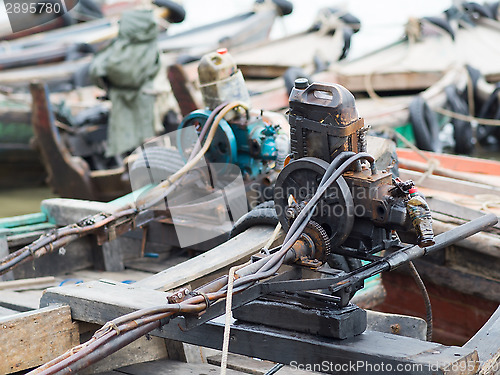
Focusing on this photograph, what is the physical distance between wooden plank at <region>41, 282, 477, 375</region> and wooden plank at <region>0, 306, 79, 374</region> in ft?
0.19

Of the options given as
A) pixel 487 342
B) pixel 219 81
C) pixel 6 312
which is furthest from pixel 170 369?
pixel 219 81

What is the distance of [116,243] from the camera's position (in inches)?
148

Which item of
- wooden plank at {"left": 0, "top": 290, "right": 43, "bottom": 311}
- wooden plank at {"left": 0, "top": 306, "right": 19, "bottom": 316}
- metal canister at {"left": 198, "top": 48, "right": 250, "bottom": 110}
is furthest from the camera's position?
metal canister at {"left": 198, "top": 48, "right": 250, "bottom": 110}

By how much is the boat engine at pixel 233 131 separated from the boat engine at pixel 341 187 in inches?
54.1

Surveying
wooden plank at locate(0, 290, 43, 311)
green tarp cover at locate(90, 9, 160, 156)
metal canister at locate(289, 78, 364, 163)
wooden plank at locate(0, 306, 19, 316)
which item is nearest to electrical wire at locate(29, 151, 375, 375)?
metal canister at locate(289, 78, 364, 163)

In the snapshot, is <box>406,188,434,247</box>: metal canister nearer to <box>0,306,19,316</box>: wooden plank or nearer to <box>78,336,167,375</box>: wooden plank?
<box>78,336,167,375</box>: wooden plank

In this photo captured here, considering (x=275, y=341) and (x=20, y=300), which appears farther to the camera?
(x=20, y=300)

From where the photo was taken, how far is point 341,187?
2088 millimetres

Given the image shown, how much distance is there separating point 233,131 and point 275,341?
5.86ft

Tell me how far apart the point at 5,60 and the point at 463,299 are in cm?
764

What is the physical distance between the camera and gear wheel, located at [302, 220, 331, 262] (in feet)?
6.98

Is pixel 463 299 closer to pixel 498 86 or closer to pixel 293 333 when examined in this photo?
pixel 293 333

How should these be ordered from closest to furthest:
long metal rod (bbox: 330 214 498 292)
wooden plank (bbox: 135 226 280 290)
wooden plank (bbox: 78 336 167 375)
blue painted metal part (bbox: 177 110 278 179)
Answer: long metal rod (bbox: 330 214 498 292) → wooden plank (bbox: 78 336 167 375) → wooden plank (bbox: 135 226 280 290) → blue painted metal part (bbox: 177 110 278 179)

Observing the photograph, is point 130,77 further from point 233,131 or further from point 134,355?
point 134,355
